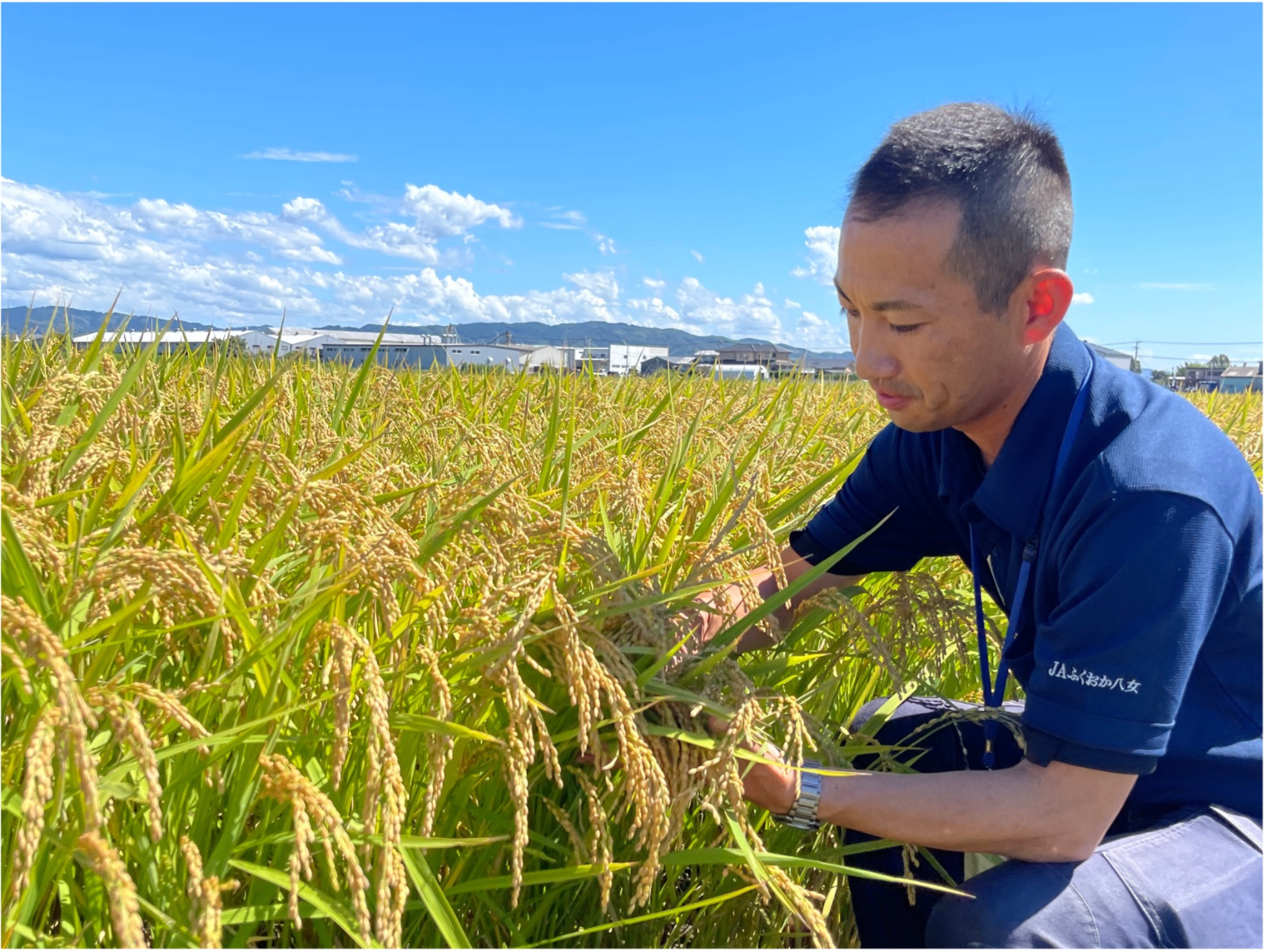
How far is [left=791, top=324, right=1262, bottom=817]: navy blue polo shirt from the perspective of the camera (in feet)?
4.91

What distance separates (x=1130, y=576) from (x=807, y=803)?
671 millimetres

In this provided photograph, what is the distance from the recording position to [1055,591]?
1770 mm

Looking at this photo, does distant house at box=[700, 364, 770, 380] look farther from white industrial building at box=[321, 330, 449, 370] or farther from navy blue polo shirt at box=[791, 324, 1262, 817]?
navy blue polo shirt at box=[791, 324, 1262, 817]

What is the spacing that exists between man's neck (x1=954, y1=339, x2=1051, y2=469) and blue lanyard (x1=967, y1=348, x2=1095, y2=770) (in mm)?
93

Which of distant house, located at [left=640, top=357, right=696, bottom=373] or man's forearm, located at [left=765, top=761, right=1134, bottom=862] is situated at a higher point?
distant house, located at [left=640, top=357, right=696, bottom=373]

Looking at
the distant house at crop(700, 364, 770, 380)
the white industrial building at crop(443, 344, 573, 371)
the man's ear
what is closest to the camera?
the man's ear

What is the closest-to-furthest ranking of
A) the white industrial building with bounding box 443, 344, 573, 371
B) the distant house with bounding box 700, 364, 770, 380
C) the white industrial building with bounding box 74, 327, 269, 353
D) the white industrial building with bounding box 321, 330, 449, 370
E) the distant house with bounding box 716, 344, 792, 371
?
1. the white industrial building with bounding box 74, 327, 269, 353
2. the white industrial building with bounding box 443, 344, 573, 371
3. the white industrial building with bounding box 321, 330, 449, 370
4. the distant house with bounding box 700, 364, 770, 380
5. the distant house with bounding box 716, 344, 792, 371

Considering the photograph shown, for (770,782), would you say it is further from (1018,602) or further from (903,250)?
(903,250)

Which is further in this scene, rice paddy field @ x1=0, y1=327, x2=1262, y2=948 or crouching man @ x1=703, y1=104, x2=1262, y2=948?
crouching man @ x1=703, y1=104, x2=1262, y2=948

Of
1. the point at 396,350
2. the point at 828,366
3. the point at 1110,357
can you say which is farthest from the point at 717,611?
the point at 1110,357

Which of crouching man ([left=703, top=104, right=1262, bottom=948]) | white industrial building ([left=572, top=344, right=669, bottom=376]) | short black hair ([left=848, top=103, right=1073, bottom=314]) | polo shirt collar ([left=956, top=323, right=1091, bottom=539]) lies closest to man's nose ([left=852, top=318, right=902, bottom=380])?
crouching man ([left=703, top=104, right=1262, bottom=948])

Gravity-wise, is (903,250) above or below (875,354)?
above

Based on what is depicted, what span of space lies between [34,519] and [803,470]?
1.92m

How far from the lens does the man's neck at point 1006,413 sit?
1.83 m
